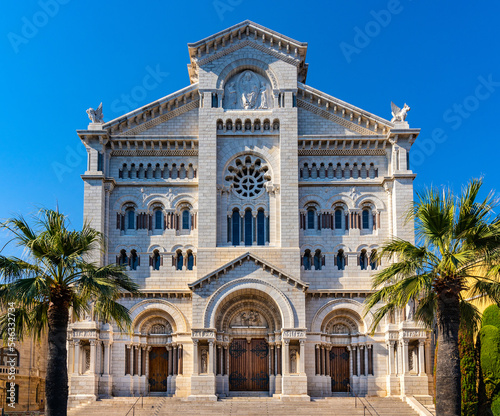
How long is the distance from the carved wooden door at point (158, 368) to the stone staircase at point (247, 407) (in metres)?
2.73

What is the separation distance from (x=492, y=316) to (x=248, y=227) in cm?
1608

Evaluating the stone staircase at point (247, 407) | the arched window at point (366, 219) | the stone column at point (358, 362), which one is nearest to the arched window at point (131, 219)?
the stone staircase at point (247, 407)

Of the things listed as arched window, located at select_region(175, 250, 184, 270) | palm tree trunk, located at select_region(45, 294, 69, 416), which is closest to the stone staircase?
arched window, located at select_region(175, 250, 184, 270)

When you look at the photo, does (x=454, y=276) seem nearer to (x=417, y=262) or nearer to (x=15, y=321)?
(x=417, y=262)

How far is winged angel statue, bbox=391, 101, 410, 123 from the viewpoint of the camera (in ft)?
148

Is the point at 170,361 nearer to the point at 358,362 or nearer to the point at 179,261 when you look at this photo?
the point at 179,261

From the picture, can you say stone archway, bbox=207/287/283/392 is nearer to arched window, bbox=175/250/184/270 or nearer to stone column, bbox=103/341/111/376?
arched window, bbox=175/250/184/270

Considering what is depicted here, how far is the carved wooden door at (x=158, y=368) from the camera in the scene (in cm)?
4331

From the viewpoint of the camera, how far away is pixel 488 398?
34.7m

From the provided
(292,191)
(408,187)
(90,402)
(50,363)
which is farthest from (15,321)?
(408,187)

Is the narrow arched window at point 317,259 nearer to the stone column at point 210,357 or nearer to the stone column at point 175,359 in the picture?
the stone column at point 210,357

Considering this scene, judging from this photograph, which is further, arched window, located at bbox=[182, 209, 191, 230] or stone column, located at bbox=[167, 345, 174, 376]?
arched window, located at bbox=[182, 209, 191, 230]

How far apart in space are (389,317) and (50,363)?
2228cm

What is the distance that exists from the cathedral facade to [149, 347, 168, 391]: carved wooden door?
7cm
